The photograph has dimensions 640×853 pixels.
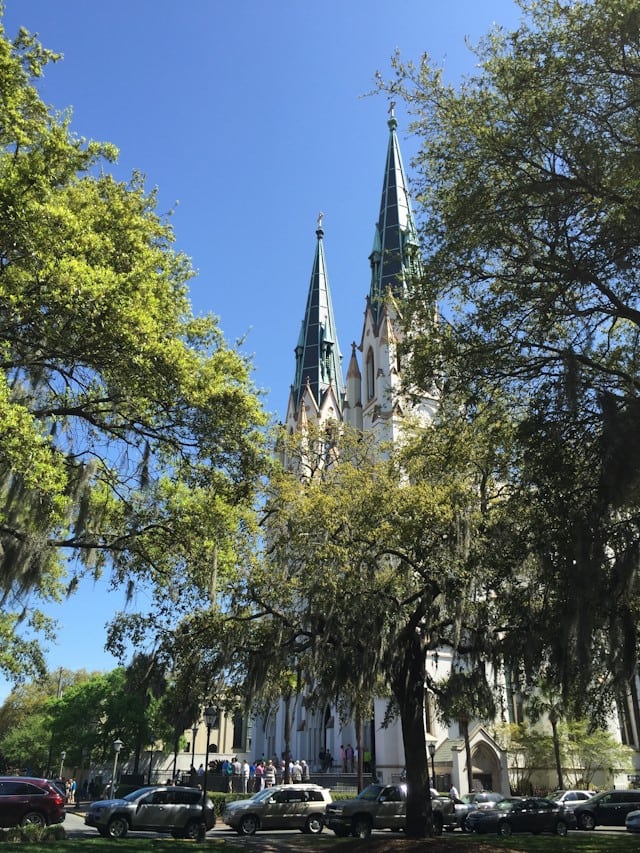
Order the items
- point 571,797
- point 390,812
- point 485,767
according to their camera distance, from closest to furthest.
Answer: point 390,812, point 571,797, point 485,767

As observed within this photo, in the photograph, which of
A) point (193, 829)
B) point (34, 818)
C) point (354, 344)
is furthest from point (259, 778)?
point (354, 344)

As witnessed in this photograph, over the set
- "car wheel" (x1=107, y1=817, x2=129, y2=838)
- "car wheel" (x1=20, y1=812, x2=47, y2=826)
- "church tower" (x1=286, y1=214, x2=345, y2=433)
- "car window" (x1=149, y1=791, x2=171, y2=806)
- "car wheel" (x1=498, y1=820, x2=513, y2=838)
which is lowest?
"car wheel" (x1=498, y1=820, x2=513, y2=838)

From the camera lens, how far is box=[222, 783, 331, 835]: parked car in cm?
2167

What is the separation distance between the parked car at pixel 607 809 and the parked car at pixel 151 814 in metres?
13.5

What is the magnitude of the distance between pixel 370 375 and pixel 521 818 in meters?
37.3

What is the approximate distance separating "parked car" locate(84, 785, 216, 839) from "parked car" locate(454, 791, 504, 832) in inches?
343

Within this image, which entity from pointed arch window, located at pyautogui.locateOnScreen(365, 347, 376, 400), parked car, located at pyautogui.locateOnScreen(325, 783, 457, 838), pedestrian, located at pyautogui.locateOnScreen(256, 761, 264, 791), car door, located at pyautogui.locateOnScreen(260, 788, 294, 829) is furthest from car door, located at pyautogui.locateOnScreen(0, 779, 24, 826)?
pointed arch window, located at pyautogui.locateOnScreen(365, 347, 376, 400)

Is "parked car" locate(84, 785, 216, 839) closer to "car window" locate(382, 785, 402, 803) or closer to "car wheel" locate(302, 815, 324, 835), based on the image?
"car wheel" locate(302, 815, 324, 835)

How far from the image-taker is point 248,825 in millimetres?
21594

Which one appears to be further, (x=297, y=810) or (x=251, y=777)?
(x=251, y=777)

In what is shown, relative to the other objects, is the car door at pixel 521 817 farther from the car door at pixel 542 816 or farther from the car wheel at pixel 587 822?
the car wheel at pixel 587 822

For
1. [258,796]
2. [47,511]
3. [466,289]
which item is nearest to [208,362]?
[47,511]

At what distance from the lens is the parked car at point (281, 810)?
2167 centimetres

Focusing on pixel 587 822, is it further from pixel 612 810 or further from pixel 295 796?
pixel 295 796
